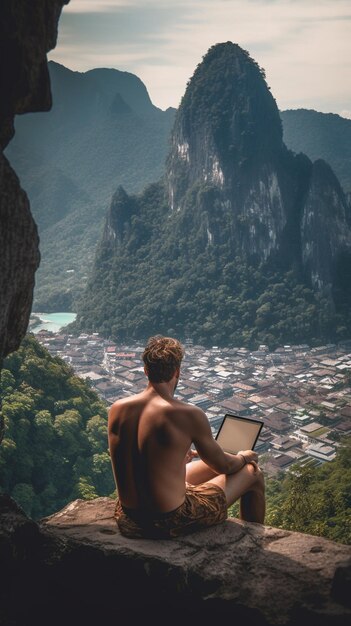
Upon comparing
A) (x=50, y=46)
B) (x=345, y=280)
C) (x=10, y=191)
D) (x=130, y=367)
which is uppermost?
(x=50, y=46)

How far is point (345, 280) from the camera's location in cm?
4188

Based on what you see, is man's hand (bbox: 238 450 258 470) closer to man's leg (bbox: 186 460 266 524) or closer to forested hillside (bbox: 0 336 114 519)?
man's leg (bbox: 186 460 266 524)

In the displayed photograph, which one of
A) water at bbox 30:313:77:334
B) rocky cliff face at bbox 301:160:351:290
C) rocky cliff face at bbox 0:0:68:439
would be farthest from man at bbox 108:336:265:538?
rocky cliff face at bbox 301:160:351:290

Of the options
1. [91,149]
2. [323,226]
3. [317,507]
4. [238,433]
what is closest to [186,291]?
[323,226]

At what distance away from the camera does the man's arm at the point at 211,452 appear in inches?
80.7

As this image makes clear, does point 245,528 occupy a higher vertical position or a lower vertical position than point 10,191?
lower

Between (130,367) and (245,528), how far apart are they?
2770cm

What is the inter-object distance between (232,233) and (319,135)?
38274 millimetres

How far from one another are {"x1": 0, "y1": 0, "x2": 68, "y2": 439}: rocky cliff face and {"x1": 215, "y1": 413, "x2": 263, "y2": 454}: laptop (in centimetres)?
89

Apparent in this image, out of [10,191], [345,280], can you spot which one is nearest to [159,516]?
[10,191]

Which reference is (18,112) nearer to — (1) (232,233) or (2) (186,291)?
(2) (186,291)

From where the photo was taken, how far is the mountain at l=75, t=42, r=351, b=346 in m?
40.6

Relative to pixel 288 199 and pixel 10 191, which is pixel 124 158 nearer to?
pixel 288 199

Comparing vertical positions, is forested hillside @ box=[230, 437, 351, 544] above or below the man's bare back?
below
